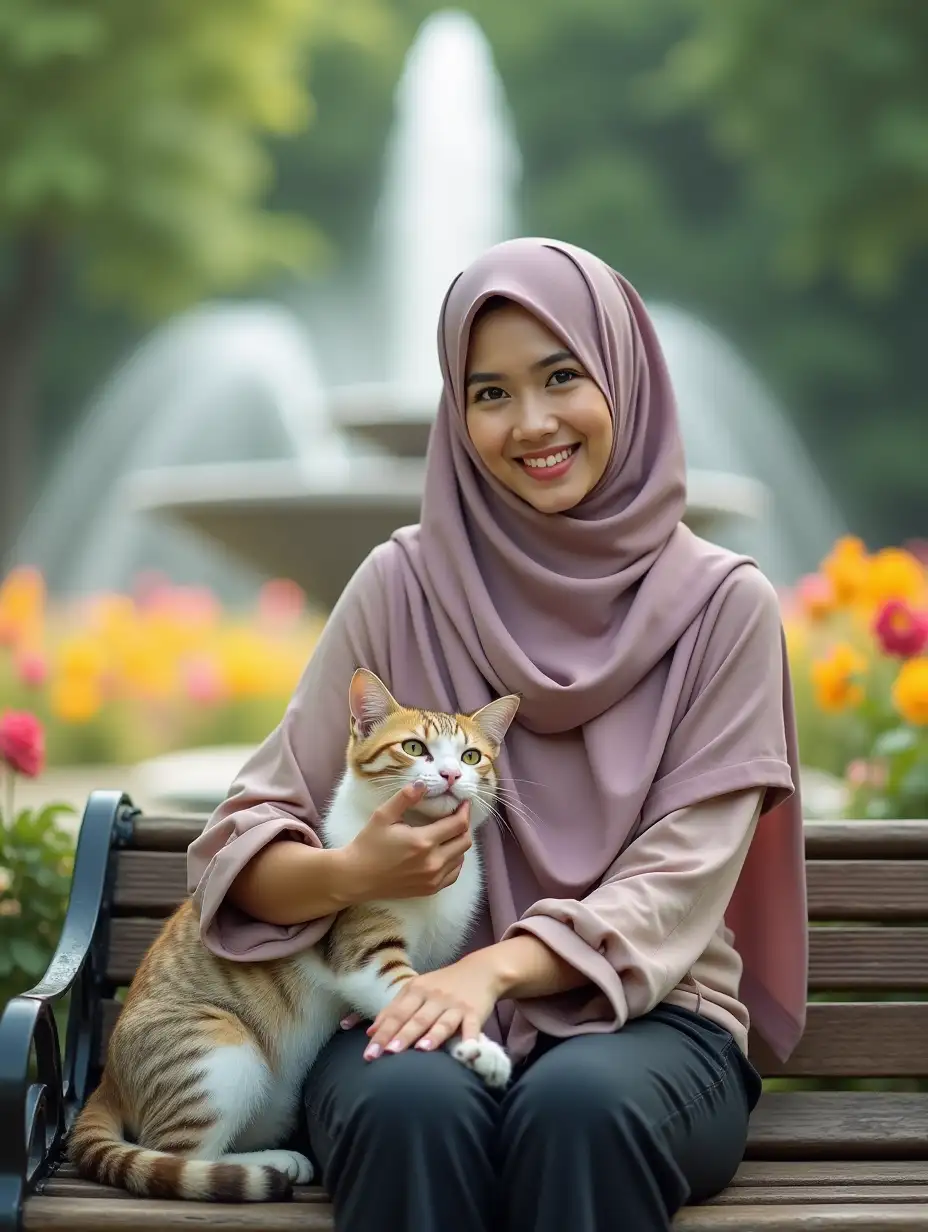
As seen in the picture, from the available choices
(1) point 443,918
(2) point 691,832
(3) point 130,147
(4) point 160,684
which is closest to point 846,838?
(2) point 691,832

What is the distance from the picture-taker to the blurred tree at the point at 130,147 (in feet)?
49.7

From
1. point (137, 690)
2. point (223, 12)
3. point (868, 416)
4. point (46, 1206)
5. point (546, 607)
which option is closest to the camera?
A: point (46, 1206)

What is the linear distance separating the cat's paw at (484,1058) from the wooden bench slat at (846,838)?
3.18 feet

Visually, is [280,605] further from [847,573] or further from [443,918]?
[443,918]

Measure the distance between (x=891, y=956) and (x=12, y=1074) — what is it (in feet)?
5.25

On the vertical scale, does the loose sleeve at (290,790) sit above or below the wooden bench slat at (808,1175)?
above

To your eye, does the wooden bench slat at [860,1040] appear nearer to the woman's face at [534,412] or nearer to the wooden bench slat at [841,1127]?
the wooden bench slat at [841,1127]

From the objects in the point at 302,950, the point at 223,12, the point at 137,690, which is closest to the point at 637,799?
the point at 302,950

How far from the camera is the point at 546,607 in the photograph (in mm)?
2637

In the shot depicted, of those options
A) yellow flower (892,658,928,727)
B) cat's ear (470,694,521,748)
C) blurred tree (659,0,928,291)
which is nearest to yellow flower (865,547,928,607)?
yellow flower (892,658,928,727)

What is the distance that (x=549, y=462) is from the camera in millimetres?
2582

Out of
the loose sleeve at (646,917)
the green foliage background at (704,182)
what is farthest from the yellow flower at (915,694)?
the green foliage background at (704,182)

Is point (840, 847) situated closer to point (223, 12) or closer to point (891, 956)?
point (891, 956)

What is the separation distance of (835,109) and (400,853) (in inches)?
659
